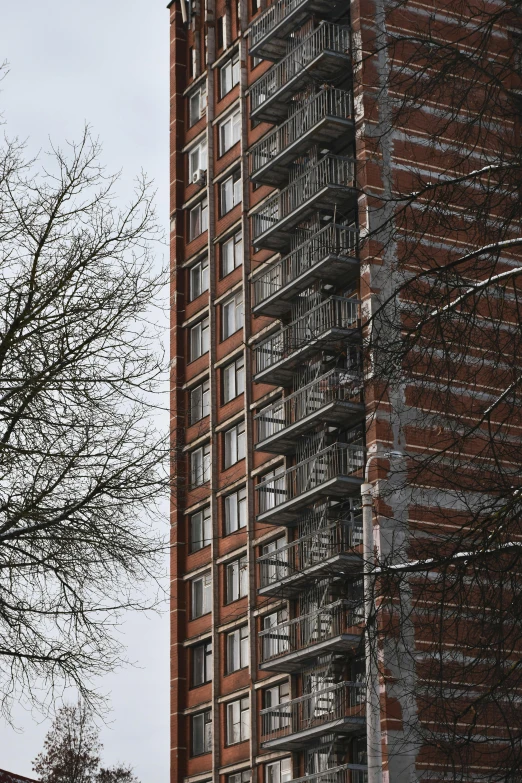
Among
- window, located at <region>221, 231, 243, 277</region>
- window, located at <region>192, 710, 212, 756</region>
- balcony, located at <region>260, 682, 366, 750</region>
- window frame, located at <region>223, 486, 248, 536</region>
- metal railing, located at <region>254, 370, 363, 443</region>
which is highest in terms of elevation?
window, located at <region>221, 231, 243, 277</region>

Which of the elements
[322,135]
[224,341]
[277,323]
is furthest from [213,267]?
[322,135]

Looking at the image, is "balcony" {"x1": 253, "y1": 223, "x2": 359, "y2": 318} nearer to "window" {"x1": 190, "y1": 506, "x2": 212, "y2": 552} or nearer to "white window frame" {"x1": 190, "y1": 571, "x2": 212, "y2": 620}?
"window" {"x1": 190, "y1": 506, "x2": 212, "y2": 552}

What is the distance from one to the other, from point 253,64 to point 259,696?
25439 millimetres

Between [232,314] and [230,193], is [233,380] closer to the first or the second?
[232,314]

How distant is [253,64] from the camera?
57438 millimetres

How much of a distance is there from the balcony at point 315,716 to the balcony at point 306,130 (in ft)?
59.8

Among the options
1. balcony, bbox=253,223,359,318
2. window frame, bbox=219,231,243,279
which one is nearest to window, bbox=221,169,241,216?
window frame, bbox=219,231,243,279

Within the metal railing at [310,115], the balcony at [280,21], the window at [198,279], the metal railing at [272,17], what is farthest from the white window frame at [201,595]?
the metal railing at [272,17]

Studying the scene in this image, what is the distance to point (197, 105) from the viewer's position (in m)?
62.4

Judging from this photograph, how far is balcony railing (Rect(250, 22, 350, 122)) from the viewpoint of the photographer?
47.0 meters

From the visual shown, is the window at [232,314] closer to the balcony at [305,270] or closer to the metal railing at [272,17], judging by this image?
the balcony at [305,270]

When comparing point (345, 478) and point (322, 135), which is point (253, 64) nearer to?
point (322, 135)

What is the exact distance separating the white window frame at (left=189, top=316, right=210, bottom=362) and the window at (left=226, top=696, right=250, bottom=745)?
48.6 feet

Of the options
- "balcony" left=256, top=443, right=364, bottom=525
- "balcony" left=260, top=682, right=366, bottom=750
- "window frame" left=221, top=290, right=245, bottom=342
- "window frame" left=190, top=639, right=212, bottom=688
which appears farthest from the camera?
"window frame" left=221, top=290, right=245, bottom=342
